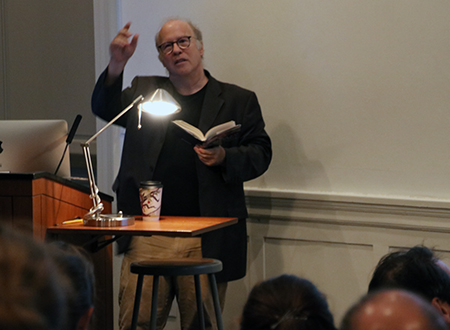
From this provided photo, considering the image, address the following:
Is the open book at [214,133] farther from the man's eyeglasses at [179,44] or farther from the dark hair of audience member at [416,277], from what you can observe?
the dark hair of audience member at [416,277]

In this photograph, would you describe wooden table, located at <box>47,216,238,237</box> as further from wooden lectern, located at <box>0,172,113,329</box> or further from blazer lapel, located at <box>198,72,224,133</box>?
blazer lapel, located at <box>198,72,224,133</box>

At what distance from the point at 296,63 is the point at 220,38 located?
48cm

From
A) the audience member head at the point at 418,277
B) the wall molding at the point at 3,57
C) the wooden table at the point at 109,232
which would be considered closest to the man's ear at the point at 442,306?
the audience member head at the point at 418,277

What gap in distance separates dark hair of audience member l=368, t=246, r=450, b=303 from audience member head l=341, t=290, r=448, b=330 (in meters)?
0.70

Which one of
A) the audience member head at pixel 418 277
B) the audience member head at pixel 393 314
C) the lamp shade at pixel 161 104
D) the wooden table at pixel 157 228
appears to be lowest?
the audience member head at pixel 418 277

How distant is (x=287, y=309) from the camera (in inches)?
39.7

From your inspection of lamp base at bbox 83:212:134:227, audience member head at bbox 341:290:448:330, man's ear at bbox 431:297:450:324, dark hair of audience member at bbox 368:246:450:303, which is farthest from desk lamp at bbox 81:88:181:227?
audience member head at bbox 341:290:448:330

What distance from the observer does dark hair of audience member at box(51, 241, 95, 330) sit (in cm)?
88

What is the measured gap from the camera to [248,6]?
3555mm

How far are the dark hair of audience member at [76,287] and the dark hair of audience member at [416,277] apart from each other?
27.2 inches

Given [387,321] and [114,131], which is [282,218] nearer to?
[114,131]

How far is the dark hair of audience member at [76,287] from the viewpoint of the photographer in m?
0.88

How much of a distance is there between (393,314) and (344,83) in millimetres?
2663

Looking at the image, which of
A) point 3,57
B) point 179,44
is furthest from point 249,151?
point 3,57
